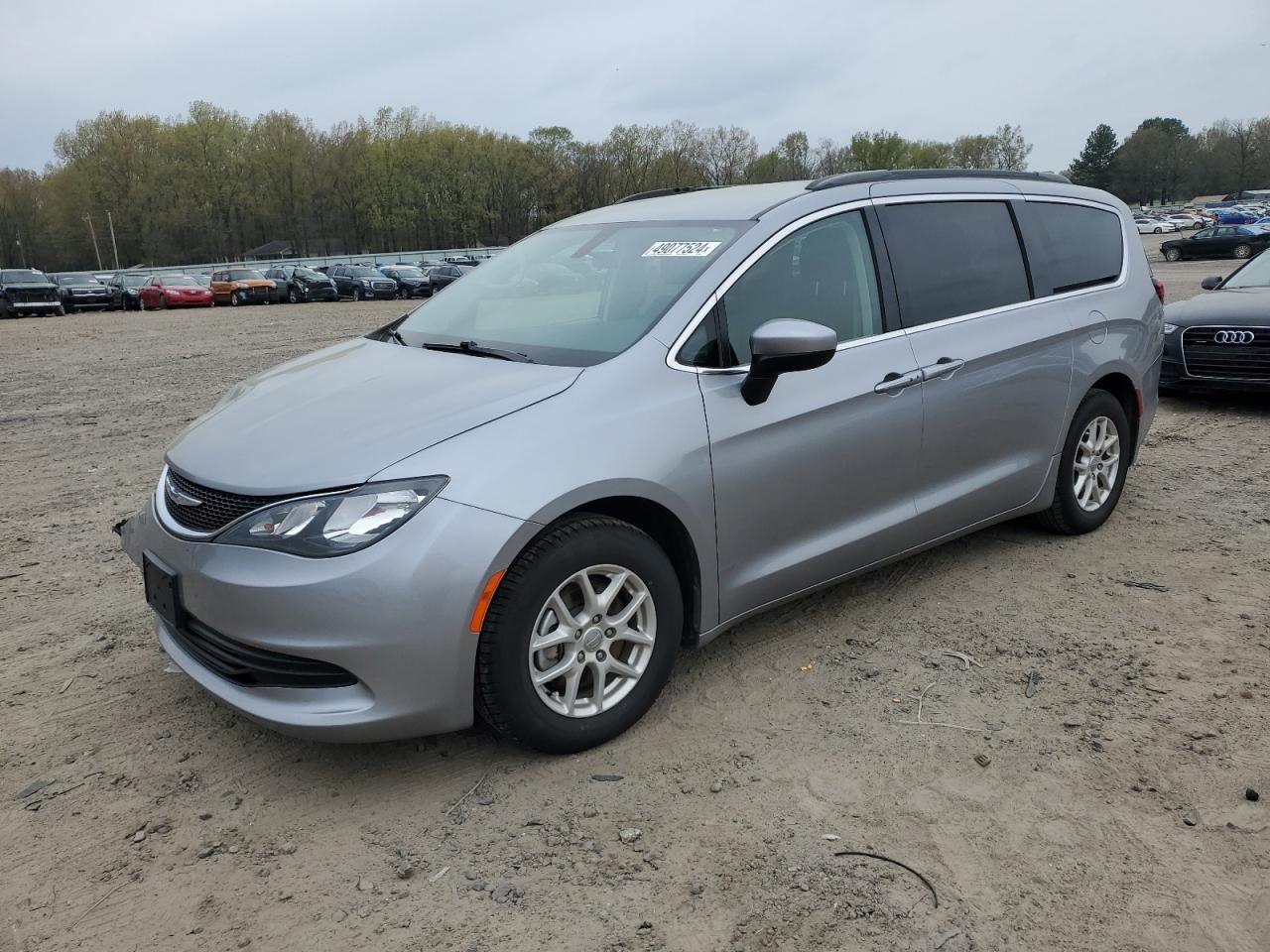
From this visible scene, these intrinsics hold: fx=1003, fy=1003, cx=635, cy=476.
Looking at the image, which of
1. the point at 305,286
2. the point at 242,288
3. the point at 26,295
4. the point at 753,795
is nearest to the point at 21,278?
the point at 26,295

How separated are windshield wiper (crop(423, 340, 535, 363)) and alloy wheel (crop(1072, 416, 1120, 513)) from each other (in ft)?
9.53

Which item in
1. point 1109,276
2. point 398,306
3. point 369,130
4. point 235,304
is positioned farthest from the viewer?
point 369,130

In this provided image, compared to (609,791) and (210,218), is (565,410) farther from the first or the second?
(210,218)

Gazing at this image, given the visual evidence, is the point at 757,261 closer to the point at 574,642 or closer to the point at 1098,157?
the point at 574,642

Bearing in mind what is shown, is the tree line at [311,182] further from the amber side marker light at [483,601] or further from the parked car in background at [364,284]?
the amber side marker light at [483,601]

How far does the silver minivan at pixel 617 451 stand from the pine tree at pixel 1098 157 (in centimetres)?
13297

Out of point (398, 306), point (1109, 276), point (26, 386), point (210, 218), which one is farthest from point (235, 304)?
point (210, 218)

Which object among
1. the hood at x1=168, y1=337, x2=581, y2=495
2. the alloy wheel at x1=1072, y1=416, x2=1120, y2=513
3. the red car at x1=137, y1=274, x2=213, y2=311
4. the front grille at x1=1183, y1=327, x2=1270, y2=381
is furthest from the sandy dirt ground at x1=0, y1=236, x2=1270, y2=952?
the red car at x1=137, y1=274, x2=213, y2=311

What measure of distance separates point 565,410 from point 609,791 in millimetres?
1168

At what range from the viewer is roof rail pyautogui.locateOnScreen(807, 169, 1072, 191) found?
13.5ft

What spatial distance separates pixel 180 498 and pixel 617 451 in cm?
142

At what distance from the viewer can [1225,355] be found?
8.30 m

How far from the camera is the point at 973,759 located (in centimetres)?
317

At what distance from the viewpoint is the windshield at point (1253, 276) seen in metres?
9.23
